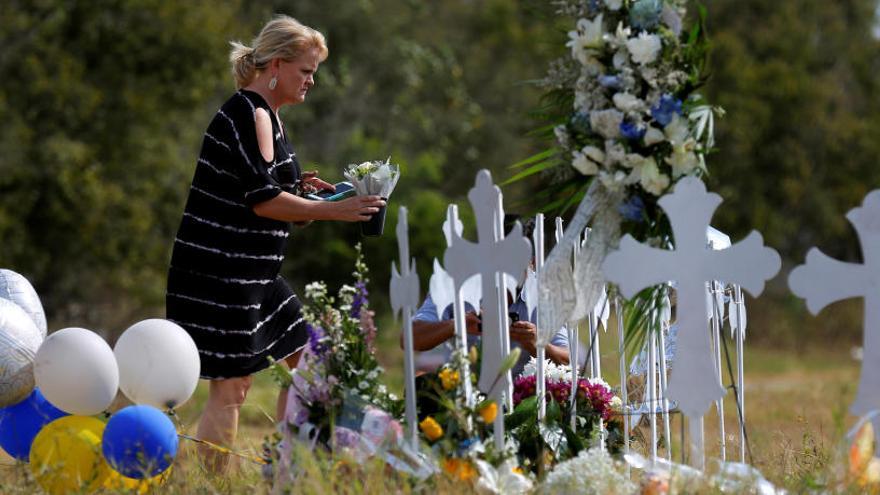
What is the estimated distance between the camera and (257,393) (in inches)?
460

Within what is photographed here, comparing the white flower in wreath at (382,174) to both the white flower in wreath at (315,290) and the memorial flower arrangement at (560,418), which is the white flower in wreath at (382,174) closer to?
the white flower in wreath at (315,290)

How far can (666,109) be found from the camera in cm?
367

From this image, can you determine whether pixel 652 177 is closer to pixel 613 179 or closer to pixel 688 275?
pixel 613 179

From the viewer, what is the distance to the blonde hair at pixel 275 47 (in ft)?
13.8

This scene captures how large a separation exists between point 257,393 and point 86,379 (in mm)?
7633

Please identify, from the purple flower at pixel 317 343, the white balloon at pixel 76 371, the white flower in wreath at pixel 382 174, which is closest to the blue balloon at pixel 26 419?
the white balloon at pixel 76 371

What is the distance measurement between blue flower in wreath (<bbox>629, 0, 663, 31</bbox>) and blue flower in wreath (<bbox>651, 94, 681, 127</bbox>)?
22 cm

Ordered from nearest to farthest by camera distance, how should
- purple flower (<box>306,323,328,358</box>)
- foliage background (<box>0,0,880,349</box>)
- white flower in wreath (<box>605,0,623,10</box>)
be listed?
white flower in wreath (<box>605,0,623,10</box>)
purple flower (<box>306,323,328,358</box>)
foliage background (<box>0,0,880,349</box>)

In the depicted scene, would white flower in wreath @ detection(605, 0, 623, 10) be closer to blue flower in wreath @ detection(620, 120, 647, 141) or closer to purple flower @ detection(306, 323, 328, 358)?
blue flower in wreath @ detection(620, 120, 647, 141)

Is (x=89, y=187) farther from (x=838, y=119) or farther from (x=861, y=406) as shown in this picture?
(x=838, y=119)

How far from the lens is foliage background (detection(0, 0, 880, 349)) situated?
13.5m

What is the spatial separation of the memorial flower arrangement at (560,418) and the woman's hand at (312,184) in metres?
0.92

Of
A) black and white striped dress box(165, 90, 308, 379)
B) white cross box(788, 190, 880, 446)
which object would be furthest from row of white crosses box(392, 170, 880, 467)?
black and white striped dress box(165, 90, 308, 379)

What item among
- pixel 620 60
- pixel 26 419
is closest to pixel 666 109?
pixel 620 60
